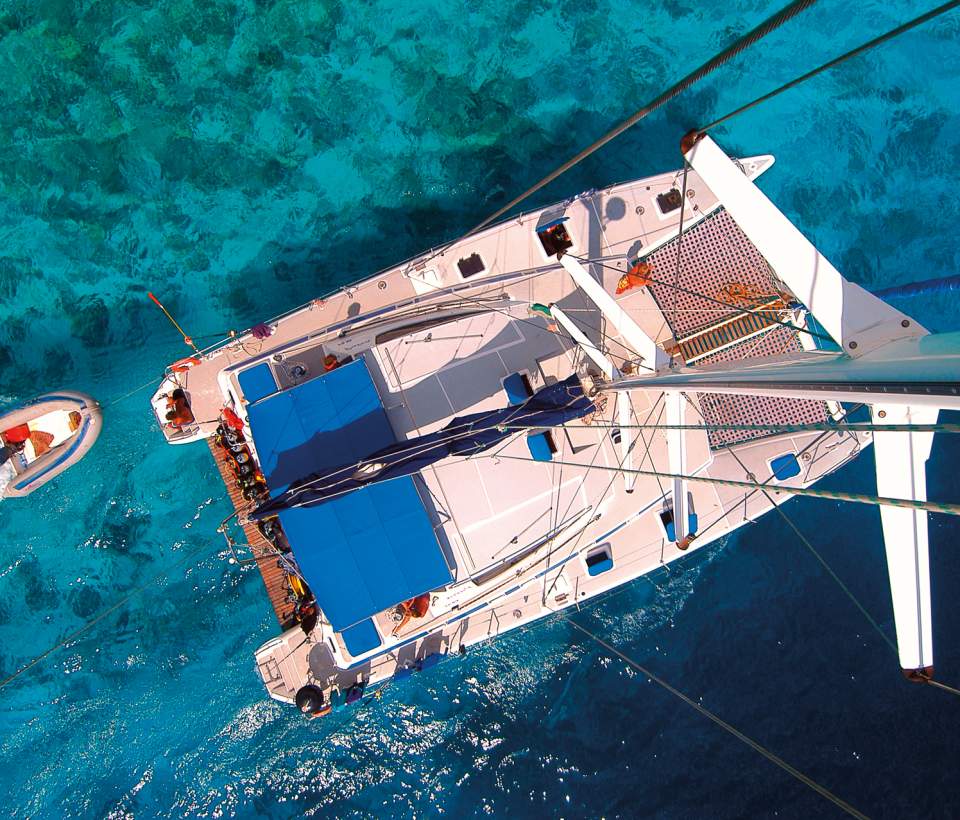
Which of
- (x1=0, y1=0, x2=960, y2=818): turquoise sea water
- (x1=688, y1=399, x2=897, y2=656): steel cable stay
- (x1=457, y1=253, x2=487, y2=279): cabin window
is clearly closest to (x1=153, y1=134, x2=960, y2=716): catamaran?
(x1=457, y1=253, x2=487, y2=279): cabin window

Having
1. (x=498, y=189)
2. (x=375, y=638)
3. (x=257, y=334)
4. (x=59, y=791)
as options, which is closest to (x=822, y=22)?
(x=498, y=189)

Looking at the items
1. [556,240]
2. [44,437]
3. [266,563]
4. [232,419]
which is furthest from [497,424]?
[44,437]

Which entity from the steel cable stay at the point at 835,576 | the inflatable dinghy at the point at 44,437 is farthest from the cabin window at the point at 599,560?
the inflatable dinghy at the point at 44,437

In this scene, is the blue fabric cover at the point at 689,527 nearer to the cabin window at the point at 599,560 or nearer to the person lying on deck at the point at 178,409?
the cabin window at the point at 599,560

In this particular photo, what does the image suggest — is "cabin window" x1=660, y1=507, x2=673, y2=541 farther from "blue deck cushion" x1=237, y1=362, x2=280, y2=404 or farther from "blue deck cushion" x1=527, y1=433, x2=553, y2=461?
"blue deck cushion" x1=237, y1=362, x2=280, y2=404

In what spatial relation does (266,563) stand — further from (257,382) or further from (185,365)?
(185,365)

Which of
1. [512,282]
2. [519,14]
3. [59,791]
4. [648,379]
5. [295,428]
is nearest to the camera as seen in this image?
[648,379]

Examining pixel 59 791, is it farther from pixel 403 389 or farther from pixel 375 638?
pixel 403 389
